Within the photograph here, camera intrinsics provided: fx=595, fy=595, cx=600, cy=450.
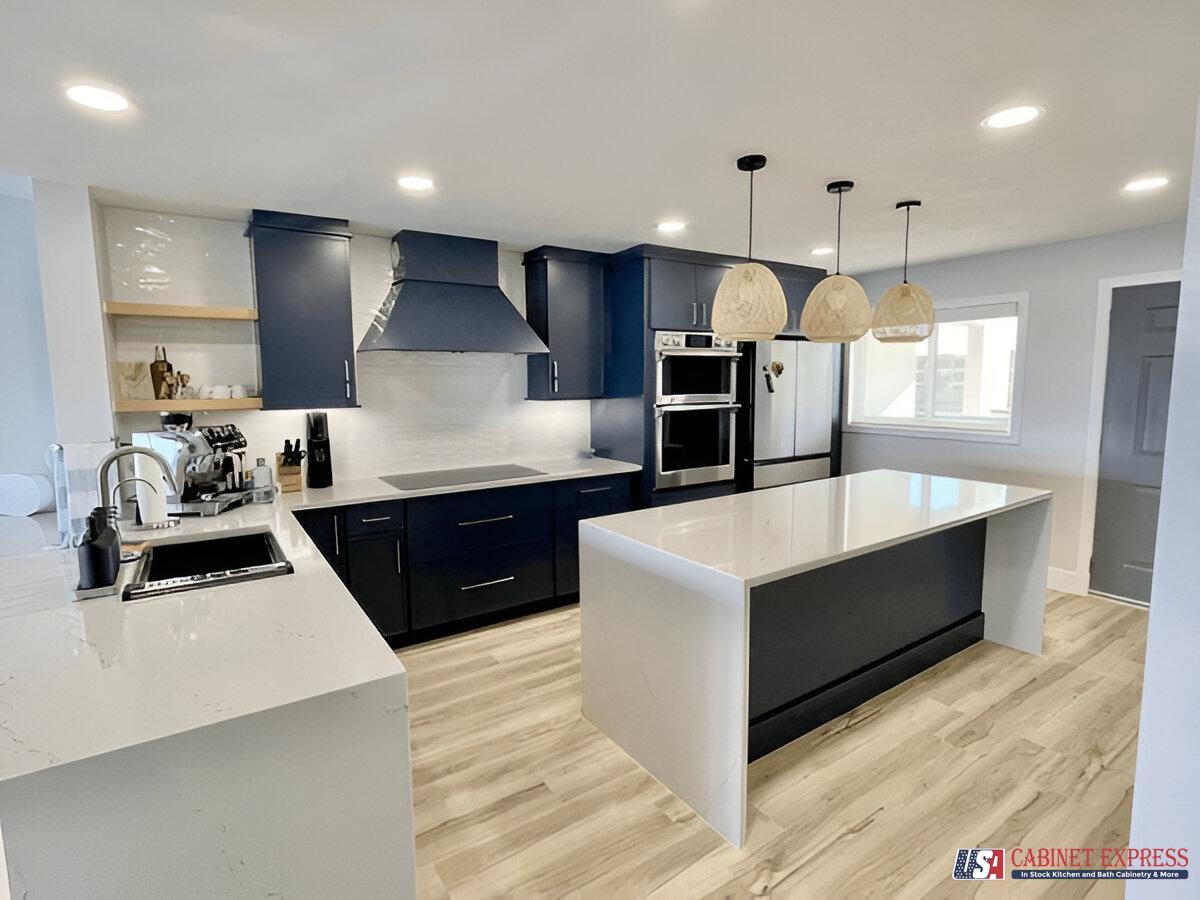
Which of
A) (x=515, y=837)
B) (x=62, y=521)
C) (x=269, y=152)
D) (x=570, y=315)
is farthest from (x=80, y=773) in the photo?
(x=570, y=315)

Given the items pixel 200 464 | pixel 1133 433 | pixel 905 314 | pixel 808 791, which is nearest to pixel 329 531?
pixel 200 464

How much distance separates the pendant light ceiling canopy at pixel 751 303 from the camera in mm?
2277

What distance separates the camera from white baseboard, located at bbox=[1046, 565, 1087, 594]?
393cm

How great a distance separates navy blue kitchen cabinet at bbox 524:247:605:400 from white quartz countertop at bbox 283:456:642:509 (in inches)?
19.0

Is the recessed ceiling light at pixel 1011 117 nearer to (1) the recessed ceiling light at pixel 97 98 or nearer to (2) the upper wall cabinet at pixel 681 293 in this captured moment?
(2) the upper wall cabinet at pixel 681 293

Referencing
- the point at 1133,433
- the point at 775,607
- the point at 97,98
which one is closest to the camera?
the point at 97,98

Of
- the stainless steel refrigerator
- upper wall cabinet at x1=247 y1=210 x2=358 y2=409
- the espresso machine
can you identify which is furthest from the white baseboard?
the espresso machine

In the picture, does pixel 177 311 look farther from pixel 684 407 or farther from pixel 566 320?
pixel 684 407

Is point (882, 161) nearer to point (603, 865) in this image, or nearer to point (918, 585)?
point (918, 585)

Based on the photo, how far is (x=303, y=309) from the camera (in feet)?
10.4

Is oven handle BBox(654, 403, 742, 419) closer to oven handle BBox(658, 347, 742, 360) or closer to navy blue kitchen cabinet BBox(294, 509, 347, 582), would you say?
oven handle BBox(658, 347, 742, 360)

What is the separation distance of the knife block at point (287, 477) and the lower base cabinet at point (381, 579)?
1.78 ft

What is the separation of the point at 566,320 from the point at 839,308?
1921mm

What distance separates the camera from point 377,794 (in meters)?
1.12
